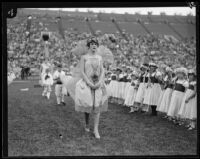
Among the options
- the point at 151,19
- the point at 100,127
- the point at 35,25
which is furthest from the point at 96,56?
the point at 151,19

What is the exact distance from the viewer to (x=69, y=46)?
111 feet

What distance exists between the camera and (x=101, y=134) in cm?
692

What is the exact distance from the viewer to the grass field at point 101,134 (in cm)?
559

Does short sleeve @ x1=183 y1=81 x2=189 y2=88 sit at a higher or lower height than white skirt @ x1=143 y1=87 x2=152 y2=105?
higher

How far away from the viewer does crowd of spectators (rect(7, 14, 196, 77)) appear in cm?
2741

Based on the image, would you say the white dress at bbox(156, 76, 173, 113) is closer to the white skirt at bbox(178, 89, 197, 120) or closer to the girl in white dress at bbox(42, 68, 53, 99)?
the white skirt at bbox(178, 89, 197, 120)

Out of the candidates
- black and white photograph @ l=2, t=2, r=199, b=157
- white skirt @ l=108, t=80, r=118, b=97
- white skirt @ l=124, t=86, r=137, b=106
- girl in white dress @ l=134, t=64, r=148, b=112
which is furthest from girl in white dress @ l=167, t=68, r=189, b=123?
white skirt @ l=108, t=80, r=118, b=97

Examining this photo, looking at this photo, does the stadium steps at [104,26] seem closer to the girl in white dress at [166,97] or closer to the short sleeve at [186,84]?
the girl in white dress at [166,97]

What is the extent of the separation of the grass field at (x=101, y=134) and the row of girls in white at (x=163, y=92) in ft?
1.37

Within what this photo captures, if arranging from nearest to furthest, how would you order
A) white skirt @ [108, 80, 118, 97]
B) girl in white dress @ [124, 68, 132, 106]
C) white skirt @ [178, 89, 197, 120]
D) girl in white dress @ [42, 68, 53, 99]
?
white skirt @ [178, 89, 197, 120]
girl in white dress @ [124, 68, 132, 106]
white skirt @ [108, 80, 118, 97]
girl in white dress @ [42, 68, 53, 99]

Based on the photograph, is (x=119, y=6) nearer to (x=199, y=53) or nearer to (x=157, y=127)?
(x=199, y=53)

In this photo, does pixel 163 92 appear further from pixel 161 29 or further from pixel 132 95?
pixel 161 29

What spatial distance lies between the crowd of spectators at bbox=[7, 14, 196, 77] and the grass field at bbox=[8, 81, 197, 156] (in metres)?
16.0

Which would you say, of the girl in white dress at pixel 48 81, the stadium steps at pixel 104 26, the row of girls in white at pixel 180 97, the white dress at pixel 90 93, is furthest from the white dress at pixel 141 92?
the stadium steps at pixel 104 26
